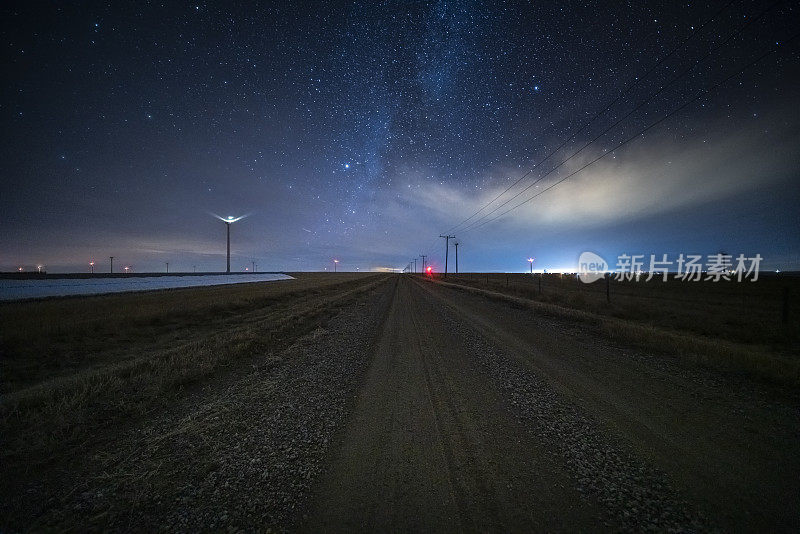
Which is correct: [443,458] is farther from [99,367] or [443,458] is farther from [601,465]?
[99,367]

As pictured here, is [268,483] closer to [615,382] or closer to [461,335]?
[615,382]

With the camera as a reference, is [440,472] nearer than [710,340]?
Yes

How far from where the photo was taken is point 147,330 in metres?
13.2

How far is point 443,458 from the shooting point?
3.44 meters

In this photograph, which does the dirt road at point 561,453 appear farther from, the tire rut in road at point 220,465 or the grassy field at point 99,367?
the grassy field at point 99,367

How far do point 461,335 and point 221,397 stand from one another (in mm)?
7263

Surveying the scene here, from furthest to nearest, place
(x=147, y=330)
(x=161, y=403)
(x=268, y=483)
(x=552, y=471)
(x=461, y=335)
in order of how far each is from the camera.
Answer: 1. (x=147, y=330)
2. (x=461, y=335)
3. (x=161, y=403)
4. (x=552, y=471)
5. (x=268, y=483)

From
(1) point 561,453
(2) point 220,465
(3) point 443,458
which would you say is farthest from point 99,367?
(1) point 561,453

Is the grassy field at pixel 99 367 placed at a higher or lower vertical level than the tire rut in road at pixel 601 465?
lower

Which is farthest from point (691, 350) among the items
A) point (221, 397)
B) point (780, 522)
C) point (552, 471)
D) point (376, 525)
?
point (221, 397)

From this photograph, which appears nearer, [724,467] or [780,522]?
[780,522]

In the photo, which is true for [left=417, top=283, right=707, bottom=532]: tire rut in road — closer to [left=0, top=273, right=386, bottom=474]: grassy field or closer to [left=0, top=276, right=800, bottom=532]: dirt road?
[left=0, top=276, right=800, bottom=532]: dirt road

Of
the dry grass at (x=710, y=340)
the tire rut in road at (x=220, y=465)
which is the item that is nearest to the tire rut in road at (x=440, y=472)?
the tire rut in road at (x=220, y=465)

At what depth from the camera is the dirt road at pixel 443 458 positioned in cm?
261
